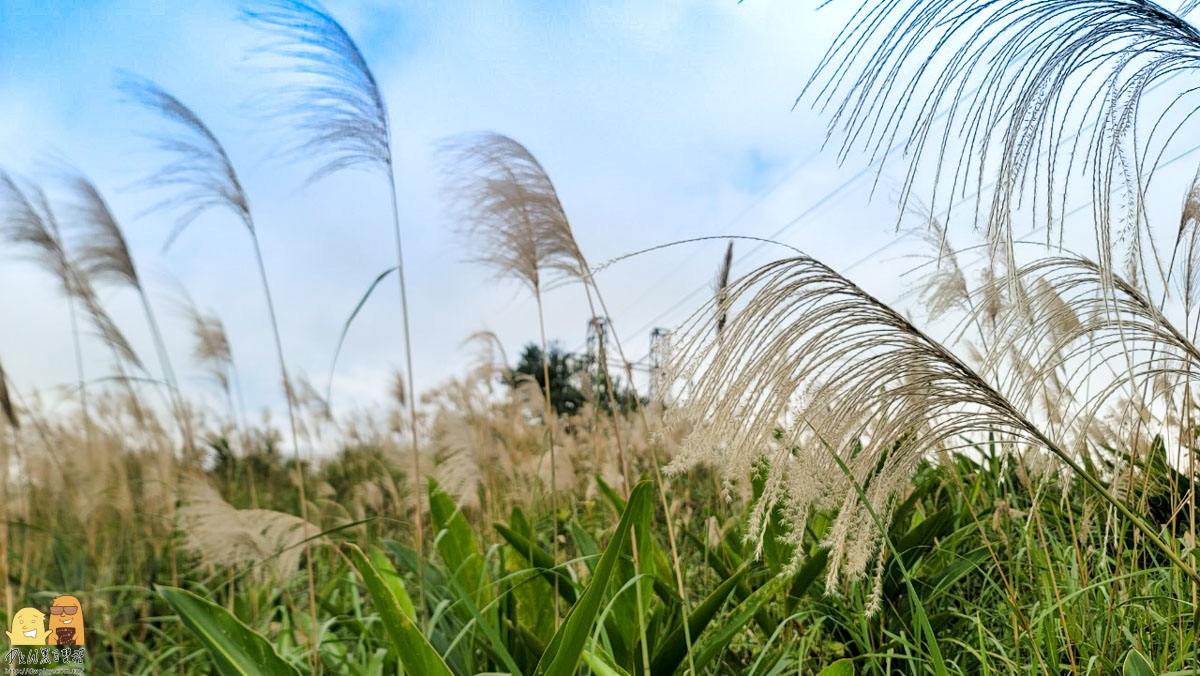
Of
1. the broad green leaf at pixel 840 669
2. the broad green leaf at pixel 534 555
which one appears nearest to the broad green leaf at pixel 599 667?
the broad green leaf at pixel 840 669

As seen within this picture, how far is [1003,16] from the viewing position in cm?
143

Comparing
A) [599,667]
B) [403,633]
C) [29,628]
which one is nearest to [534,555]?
[599,667]

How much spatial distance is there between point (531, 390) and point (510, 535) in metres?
2.06

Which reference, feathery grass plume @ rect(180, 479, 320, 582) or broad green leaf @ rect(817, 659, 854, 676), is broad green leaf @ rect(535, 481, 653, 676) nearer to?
broad green leaf @ rect(817, 659, 854, 676)

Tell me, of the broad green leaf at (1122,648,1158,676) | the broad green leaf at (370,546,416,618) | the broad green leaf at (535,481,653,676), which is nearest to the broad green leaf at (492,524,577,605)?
the broad green leaf at (370,546,416,618)

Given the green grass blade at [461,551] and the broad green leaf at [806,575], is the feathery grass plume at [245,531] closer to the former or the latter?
the green grass blade at [461,551]

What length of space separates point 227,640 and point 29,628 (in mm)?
2058

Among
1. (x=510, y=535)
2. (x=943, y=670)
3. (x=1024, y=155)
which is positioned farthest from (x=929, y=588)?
(x=1024, y=155)

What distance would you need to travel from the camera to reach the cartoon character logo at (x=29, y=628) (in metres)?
3.17

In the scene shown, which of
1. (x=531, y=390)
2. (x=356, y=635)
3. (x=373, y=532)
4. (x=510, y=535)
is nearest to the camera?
(x=510, y=535)

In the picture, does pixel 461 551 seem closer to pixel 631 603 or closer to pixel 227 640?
pixel 631 603

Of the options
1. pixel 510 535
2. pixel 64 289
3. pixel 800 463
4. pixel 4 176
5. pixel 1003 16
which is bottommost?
pixel 510 535

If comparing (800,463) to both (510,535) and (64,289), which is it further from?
(64,289)

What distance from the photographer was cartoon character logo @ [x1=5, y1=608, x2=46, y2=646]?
317cm
